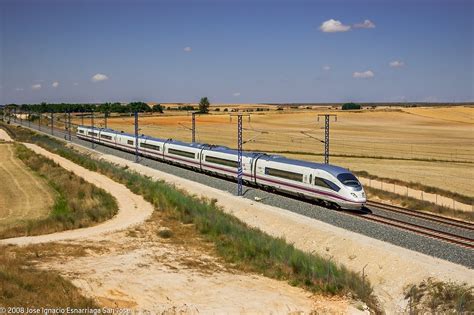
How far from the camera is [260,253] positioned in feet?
73.2

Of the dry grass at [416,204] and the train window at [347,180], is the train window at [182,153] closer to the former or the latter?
the dry grass at [416,204]

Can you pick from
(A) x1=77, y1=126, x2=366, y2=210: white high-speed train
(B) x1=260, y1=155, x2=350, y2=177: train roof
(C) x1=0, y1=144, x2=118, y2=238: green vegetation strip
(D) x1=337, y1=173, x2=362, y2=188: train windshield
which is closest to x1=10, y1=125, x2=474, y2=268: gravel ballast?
(A) x1=77, y1=126, x2=366, y2=210: white high-speed train

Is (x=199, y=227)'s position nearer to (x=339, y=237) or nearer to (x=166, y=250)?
(x=166, y=250)

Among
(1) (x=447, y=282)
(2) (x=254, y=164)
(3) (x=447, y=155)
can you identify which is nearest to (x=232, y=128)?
(3) (x=447, y=155)

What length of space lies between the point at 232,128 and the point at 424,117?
64801 millimetres

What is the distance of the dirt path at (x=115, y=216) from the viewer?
24.4 m

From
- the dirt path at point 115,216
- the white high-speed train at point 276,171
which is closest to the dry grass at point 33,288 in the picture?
the dirt path at point 115,216

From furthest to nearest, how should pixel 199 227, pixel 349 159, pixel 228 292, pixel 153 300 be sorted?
pixel 349 159
pixel 199 227
pixel 228 292
pixel 153 300

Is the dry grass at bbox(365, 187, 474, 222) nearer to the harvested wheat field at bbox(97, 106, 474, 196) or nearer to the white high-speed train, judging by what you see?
the white high-speed train

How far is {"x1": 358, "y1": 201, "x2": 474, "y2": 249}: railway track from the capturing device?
24381mm

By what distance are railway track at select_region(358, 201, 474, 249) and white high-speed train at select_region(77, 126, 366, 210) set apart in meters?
1.58

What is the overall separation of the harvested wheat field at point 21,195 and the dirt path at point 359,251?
12.2 meters

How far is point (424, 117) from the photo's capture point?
15338 cm

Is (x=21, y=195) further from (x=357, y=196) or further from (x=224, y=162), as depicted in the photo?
(x=357, y=196)
